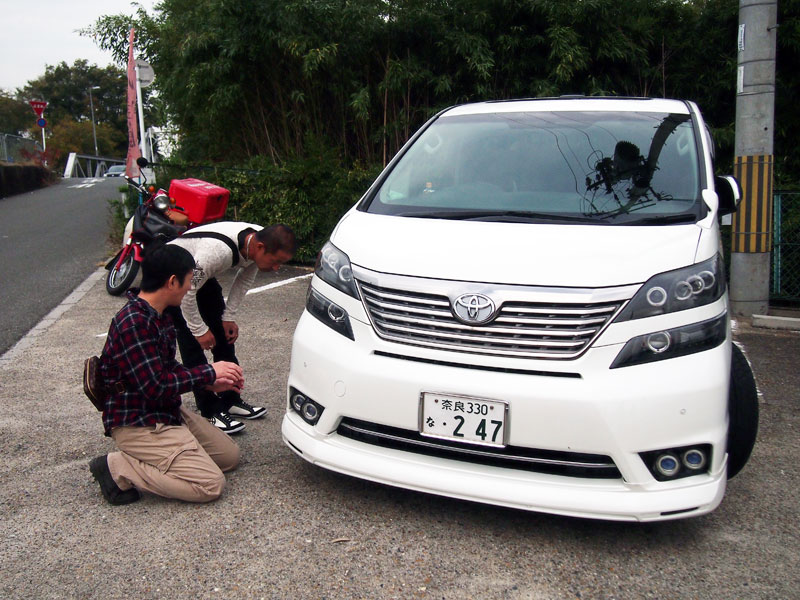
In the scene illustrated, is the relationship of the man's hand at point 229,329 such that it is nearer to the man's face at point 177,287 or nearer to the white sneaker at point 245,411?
the white sneaker at point 245,411

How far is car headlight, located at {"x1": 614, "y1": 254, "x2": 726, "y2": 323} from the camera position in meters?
2.58

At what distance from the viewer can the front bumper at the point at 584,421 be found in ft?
8.24

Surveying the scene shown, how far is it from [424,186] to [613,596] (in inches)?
78.8

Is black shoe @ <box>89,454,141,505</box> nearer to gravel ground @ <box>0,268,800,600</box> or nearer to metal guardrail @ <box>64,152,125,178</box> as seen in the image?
gravel ground @ <box>0,268,800,600</box>

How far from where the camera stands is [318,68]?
8.60 metres

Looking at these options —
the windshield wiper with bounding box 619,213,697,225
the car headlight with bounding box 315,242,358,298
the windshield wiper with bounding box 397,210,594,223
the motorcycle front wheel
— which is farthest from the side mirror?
the motorcycle front wheel

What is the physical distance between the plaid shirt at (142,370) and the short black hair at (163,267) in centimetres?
9

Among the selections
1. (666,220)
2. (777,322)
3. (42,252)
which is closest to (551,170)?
(666,220)

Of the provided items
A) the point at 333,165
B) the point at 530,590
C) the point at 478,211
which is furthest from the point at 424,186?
the point at 333,165

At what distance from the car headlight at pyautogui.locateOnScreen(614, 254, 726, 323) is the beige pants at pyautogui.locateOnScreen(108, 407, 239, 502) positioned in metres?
1.75

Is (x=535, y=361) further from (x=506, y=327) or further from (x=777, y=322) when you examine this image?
(x=777, y=322)

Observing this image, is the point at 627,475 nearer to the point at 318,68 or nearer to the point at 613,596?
the point at 613,596

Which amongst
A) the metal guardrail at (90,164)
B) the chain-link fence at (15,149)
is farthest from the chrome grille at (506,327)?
the metal guardrail at (90,164)

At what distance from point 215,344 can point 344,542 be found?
1.57 metres
